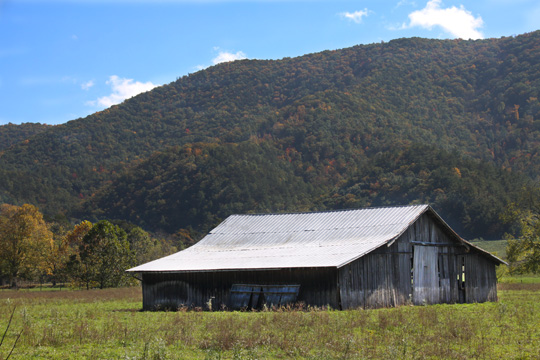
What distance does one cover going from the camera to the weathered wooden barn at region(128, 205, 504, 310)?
31469mm

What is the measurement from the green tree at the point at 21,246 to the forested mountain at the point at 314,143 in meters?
44.1

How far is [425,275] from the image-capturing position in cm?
3488

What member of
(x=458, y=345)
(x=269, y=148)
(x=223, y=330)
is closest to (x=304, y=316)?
(x=223, y=330)

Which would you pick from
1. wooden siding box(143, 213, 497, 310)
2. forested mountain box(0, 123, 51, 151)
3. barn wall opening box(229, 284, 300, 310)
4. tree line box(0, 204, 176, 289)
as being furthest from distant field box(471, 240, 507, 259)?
forested mountain box(0, 123, 51, 151)

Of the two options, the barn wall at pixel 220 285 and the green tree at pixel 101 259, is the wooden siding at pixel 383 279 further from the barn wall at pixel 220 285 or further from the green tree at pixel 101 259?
the green tree at pixel 101 259

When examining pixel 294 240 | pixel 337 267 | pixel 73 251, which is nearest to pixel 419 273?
pixel 337 267

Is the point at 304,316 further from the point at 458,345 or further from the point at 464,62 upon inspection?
the point at 464,62

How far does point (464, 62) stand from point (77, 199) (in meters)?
115

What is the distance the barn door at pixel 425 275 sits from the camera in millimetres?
34219

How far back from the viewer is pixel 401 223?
34.8 meters

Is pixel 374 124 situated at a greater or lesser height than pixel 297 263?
greater

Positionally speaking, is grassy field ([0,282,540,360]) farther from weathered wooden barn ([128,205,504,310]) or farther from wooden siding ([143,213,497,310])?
weathered wooden barn ([128,205,504,310])

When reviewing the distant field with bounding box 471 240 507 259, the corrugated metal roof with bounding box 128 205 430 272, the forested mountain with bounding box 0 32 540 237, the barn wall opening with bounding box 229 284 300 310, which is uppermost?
the forested mountain with bounding box 0 32 540 237

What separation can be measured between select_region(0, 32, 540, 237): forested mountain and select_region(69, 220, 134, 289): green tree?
159 ft
